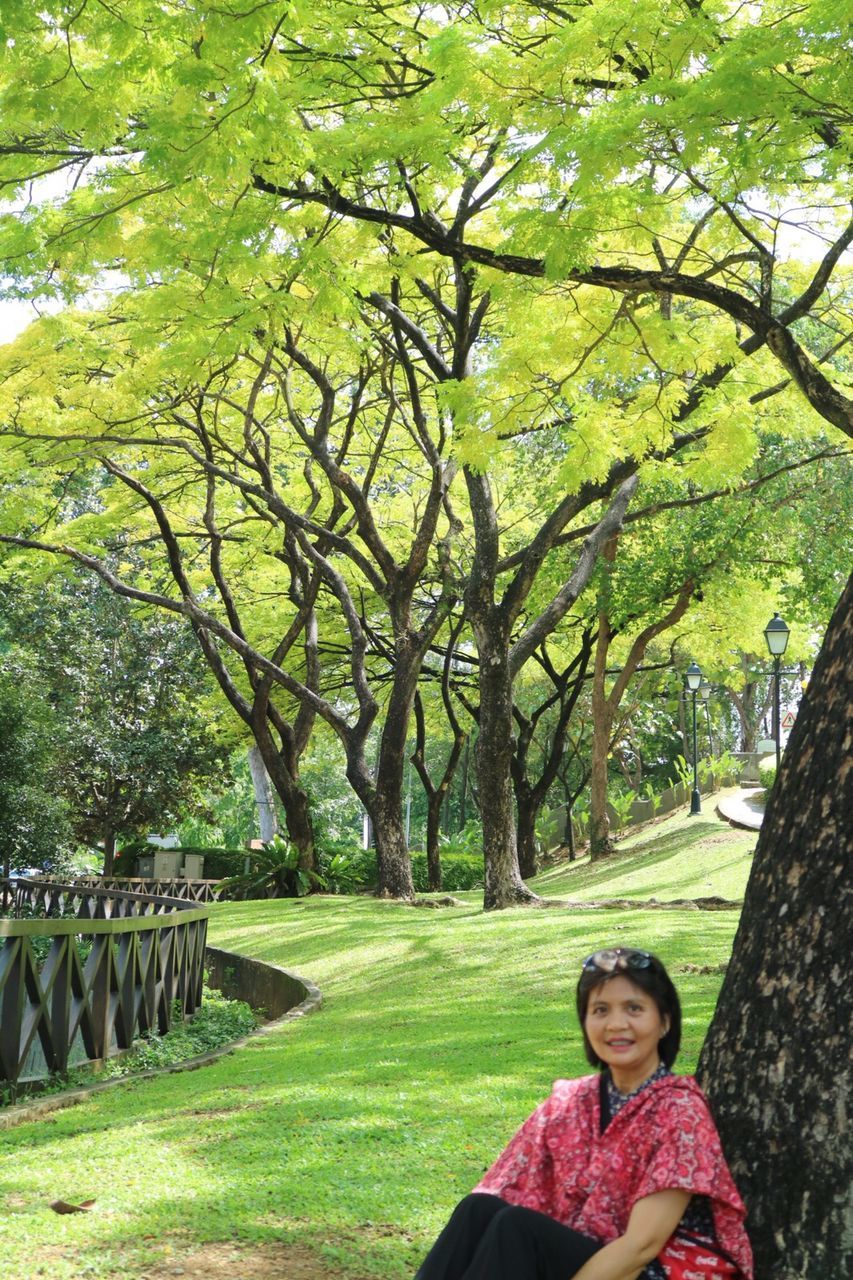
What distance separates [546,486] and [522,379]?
11.7 m

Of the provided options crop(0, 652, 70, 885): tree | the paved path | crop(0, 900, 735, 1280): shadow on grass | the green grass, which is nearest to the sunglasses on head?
crop(0, 900, 735, 1280): shadow on grass

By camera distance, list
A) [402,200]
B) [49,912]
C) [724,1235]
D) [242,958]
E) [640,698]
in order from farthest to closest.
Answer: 1. [640,698]
2. [49,912]
3. [242,958]
4. [402,200]
5. [724,1235]

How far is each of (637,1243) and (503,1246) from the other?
1.04 ft

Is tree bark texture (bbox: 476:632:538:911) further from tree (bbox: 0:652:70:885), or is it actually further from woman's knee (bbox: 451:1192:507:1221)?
woman's knee (bbox: 451:1192:507:1221)

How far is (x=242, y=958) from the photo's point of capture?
49.8 feet

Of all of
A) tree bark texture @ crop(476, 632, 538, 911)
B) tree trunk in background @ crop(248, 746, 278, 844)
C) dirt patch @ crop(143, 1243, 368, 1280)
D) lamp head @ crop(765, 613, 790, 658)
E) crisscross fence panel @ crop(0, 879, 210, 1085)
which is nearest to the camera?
dirt patch @ crop(143, 1243, 368, 1280)

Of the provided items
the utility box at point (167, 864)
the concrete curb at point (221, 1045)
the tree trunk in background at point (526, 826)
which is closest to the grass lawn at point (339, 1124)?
the concrete curb at point (221, 1045)

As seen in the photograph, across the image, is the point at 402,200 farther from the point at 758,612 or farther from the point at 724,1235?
Result: the point at 758,612

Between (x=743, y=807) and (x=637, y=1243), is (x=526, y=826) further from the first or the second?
(x=637, y=1243)

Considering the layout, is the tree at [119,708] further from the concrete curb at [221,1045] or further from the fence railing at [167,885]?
the concrete curb at [221,1045]

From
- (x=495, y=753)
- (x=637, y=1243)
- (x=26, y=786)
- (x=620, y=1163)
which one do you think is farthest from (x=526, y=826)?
(x=637, y=1243)

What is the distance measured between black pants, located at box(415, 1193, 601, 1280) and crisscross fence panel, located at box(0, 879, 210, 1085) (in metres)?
4.94

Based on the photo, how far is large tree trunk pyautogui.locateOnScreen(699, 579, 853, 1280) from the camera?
337 centimetres

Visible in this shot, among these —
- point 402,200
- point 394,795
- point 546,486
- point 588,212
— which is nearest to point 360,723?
point 394,795
